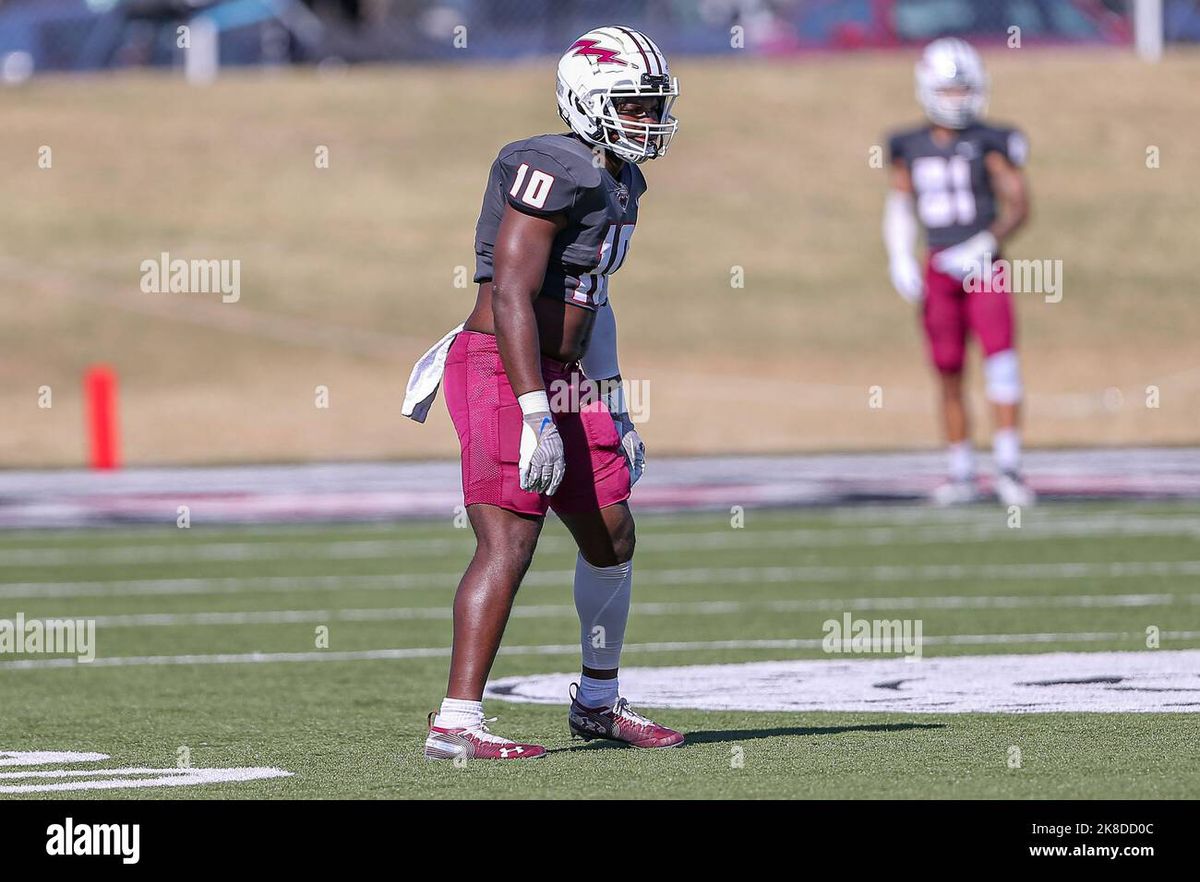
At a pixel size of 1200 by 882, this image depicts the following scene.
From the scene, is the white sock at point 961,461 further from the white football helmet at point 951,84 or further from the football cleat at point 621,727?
the football cleat at point 621,727

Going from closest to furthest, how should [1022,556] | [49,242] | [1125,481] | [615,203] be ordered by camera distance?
[615,203] → [1022,556] → [1125,481] → [49,242]

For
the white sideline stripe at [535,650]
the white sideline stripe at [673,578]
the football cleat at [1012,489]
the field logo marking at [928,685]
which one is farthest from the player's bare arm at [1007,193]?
the field logo marking at [928,685]

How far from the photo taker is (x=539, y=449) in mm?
6293

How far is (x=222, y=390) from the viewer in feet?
75.0

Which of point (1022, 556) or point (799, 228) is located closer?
point (1022, 556)

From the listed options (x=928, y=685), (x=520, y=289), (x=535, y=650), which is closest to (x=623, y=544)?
(x=520, y=289)

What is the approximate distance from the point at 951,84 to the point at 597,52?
814 centimetres

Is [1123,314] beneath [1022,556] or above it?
above

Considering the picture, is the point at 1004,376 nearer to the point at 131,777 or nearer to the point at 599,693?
the point at 599,693
